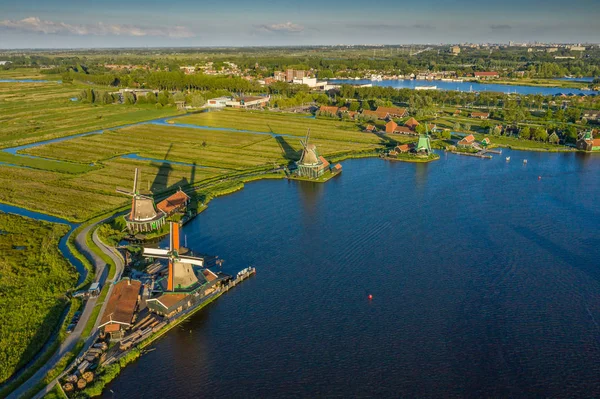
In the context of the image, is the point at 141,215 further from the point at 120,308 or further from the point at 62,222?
the point at 120,308

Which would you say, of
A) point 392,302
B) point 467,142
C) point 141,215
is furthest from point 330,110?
point 392,302

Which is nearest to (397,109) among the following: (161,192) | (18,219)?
(161,192)

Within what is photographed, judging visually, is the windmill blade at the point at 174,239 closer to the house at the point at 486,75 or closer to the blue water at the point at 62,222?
the blue water at the point at 62,222

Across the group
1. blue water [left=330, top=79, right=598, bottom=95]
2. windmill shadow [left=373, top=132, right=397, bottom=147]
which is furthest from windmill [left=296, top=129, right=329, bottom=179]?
blue water [left=330, top=79, right=598, bottom=95]

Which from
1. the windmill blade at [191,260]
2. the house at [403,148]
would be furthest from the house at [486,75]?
the windmill blade at [191,260]

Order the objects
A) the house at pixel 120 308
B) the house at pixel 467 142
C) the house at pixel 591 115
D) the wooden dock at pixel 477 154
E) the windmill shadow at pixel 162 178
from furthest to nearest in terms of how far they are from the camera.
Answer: the house at pixel 591 115 < the house at pixel 467 142 < the wooden dock at pixel 477 154 < the windmill shadow at pixel 162 178 < the house at pixel 120 308

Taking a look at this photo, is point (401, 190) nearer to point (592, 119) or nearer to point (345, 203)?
point (345, 203)

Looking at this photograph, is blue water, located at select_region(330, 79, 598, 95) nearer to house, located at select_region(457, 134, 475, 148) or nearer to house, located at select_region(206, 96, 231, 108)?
house, located at select_region(206, 96, 231, 108)
